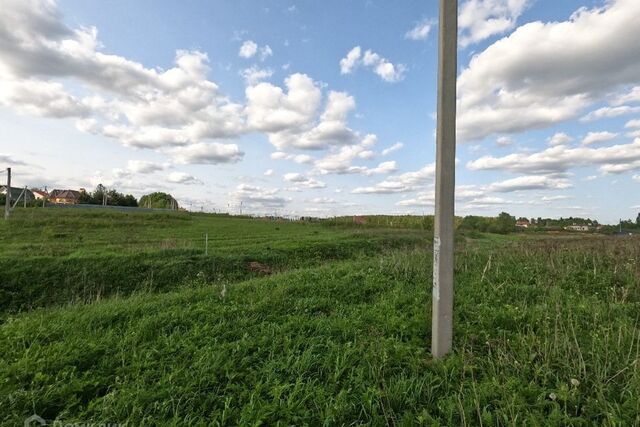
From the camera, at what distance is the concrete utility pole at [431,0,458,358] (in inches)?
121

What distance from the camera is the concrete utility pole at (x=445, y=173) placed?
3.08m

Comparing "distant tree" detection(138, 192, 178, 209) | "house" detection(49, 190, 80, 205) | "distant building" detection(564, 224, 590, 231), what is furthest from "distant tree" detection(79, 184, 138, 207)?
"distant building" detection(564, 224, 590, 231)

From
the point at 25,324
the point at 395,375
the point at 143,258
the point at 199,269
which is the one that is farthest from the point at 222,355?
the point at 143,258

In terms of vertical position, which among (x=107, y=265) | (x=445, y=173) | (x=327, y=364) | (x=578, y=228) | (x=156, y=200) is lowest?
(x=107, y=265)

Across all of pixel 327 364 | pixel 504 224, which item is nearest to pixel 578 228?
pixel 504 224

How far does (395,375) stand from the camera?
2953 millimetres

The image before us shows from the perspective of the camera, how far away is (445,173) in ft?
10.1

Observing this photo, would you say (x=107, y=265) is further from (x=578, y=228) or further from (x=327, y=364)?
(x=578, y=228)

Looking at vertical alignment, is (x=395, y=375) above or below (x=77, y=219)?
below

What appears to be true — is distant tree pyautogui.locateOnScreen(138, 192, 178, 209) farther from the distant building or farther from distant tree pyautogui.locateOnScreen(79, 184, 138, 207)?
the distant building

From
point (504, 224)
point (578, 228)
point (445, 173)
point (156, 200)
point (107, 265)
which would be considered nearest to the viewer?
point (445, 173)

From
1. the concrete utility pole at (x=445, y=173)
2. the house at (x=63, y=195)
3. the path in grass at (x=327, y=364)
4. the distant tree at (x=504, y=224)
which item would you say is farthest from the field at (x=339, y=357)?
the house at (x=63, y=195)

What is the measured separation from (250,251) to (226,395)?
11.3 meters

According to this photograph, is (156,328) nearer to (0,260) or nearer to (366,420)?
(366,420)
